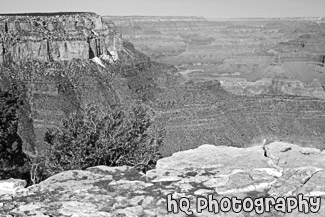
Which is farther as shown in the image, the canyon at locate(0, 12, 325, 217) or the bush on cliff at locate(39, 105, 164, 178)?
the bush on cliff at locate(39, 105, 164, 178)

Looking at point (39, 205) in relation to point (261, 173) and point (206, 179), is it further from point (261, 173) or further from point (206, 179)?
point (261, 173)

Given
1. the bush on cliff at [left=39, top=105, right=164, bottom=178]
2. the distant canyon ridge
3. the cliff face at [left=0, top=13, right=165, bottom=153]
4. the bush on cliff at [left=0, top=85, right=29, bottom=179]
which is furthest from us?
the cliff face at [left=0, top=13, right=165, bottom=153]

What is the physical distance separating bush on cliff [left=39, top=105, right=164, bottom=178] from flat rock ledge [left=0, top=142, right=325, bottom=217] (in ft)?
15.1

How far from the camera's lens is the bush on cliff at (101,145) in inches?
712

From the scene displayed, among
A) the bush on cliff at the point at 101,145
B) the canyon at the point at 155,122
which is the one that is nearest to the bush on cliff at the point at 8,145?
the bush on cliff at the point at 101,145

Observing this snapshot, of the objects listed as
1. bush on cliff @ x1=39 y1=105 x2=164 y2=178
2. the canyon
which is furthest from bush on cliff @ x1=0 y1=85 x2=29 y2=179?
the canyon

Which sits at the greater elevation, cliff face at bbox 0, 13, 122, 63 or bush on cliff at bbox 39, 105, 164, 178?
cliff face at bbox 0, 13, 122, 63

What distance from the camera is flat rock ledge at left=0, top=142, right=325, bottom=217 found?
10.5 meters

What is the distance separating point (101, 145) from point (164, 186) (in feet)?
23.1

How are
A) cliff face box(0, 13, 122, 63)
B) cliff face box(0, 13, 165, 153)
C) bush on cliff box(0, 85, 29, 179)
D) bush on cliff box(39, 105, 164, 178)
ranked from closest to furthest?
bush on cliff box(39, 105, 164, 178) < bush on cliff box(0, 85, 29, 179) < cliff face box(0, 13, 165, 153) < cliff face box(0, 13, 122, 63)

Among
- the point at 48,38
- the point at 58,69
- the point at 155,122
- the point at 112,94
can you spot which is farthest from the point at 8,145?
the point at 48,38

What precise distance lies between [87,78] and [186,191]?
169 feet

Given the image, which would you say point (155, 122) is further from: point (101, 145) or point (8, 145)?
point (101, 145)

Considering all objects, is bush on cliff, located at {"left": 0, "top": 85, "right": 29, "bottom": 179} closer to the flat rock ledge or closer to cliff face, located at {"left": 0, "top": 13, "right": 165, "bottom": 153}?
the flat rock ledge
